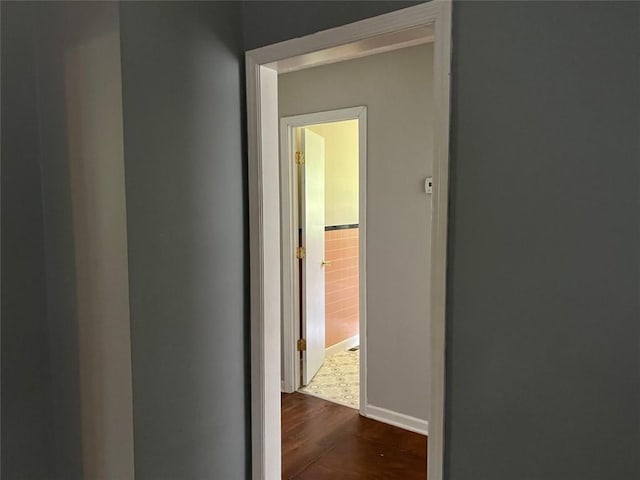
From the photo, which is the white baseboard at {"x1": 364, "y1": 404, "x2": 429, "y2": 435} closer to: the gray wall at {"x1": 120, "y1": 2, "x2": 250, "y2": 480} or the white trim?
the white trim

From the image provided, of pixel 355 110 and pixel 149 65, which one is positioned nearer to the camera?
pixel 149 65

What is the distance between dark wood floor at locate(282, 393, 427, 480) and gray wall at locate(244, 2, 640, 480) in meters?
1.20

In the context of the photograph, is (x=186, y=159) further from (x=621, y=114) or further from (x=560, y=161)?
(x=621, y=114)

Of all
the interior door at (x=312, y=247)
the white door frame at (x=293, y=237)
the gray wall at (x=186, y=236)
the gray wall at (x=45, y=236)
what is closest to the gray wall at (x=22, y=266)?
the gray wall at (x=45, y=236)

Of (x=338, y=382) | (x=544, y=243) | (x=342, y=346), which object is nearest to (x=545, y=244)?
(x=544, y=243)

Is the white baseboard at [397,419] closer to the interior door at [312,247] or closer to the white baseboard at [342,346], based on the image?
the interior door at [312,247]

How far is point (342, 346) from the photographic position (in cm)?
472

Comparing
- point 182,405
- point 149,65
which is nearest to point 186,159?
point 149,65

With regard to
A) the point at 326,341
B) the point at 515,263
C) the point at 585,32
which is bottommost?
the point at 326,341

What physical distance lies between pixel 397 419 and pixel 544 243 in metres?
2.14

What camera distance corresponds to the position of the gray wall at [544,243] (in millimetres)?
1212

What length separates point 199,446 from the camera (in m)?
1.81

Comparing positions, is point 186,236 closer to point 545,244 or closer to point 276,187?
point 276,187

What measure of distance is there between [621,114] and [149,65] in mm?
1415
